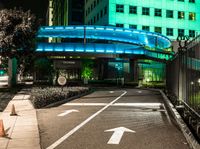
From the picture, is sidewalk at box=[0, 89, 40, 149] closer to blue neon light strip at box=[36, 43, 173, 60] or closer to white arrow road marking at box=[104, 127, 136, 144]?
white arrow road marking at box=[104, 127, 136, 144]

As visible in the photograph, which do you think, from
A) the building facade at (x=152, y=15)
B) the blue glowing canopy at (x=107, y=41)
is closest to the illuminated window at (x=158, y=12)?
the building facade at (x=152, y=15)

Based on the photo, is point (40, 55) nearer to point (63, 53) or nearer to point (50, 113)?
point (63, 53)

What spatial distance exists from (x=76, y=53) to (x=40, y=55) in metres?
6.06

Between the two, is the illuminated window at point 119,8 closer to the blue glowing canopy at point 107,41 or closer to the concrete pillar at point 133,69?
the blue glowing canopy at point 107,41

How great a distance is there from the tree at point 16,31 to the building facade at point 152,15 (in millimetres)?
45312

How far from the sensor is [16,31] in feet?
109

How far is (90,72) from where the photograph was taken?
67688mm

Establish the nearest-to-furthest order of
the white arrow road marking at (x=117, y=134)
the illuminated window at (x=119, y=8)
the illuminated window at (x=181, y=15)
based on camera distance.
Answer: the white arrow road marking at (x=117, y=134) → the illuminated window at (x=119, y=8) → the illuminated window at (x=181, y=15)

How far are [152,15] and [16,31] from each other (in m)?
56.0

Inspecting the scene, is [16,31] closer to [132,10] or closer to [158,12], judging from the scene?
[132,10]

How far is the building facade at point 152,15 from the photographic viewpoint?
80.1 metres

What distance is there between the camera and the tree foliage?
108ft

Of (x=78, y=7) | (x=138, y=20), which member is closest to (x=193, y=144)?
(x=138, y=20)

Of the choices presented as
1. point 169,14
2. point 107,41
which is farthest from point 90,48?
point 169,14
